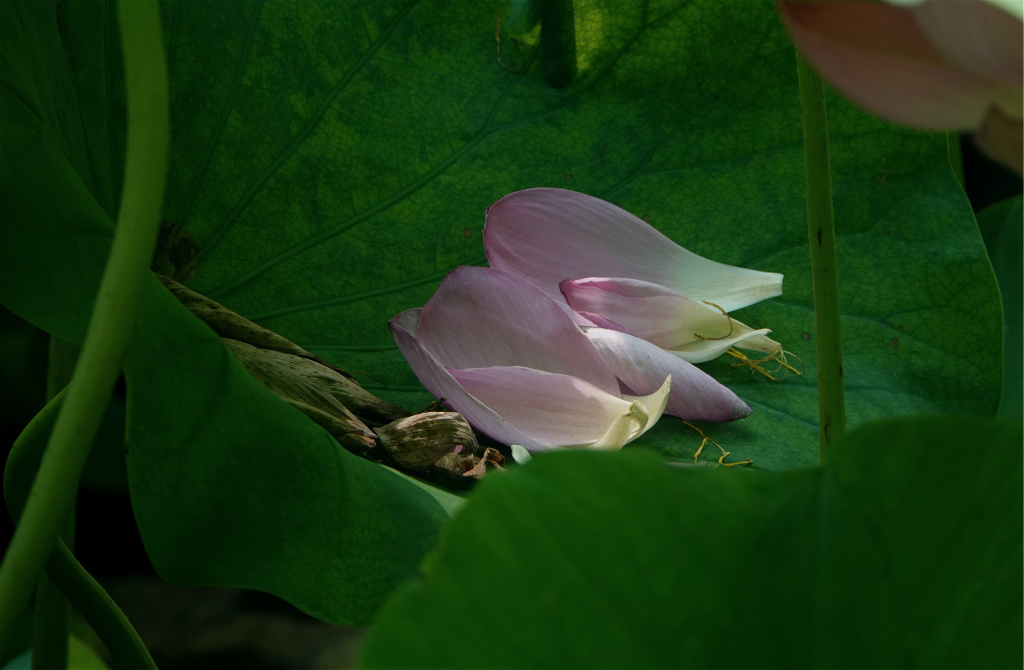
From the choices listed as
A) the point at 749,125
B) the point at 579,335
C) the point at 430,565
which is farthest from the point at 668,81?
the point at 430,565

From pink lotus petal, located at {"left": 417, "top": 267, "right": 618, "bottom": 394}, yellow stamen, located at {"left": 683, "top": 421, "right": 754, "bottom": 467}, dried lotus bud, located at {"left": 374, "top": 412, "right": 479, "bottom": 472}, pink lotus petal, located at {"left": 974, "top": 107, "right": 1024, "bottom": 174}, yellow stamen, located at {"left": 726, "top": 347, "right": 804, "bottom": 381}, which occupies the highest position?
pink lotus petal, located at {"left": 974, "top": 107, "right": 1024, "bottom": 174}

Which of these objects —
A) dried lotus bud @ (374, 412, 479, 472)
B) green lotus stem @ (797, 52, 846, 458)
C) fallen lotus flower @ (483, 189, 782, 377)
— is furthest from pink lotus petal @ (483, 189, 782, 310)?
green lotus stem @ (797, 52, 846, 458)

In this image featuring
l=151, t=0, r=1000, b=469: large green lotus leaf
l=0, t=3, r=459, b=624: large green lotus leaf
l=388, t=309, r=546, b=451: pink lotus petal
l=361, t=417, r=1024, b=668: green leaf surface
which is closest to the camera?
l=361, t=417, r=1024, b=668: green leaf surface

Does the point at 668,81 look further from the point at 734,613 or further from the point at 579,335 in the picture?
the point at 734,613

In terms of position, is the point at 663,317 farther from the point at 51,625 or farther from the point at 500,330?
the point at 51,625

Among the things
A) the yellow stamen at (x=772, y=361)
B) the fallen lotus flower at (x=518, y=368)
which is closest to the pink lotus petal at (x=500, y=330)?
the fallen lotus flower at (x=518, y=368)

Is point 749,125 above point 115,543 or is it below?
above

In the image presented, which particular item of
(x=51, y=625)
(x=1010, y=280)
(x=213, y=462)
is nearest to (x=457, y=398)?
(x=213, y=462)

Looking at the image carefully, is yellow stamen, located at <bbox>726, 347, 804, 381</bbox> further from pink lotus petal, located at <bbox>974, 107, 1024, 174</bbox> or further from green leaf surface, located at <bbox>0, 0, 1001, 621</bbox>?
pink lotus petal, located at <bbox>974, 107, 1024, 174</bbox>
